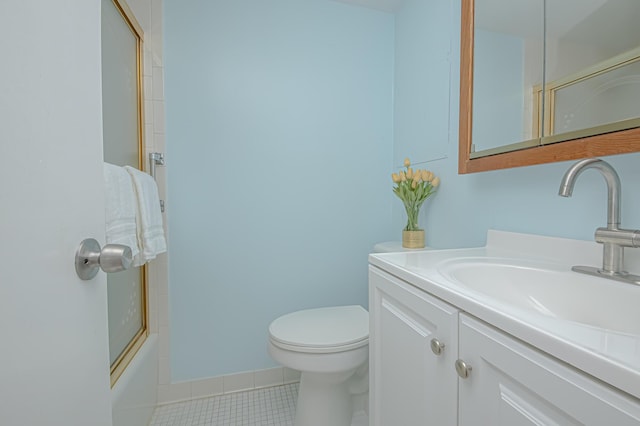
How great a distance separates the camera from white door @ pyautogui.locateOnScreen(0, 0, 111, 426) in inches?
11.5

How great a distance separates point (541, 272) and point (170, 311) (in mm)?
1526

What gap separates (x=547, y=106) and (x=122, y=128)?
4.98ft

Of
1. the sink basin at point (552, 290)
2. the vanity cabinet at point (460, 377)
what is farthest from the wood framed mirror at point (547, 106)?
the vanity cabinet at point (460, 377)

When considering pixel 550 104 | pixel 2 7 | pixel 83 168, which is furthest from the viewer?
pixel 550 104

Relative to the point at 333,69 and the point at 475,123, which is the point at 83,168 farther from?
the point at 333,69

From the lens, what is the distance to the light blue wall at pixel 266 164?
1.44 m

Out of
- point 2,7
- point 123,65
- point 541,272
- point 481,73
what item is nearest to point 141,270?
point 123,65

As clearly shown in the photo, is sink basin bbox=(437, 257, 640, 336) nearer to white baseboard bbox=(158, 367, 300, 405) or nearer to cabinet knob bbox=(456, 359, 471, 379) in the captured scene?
cabinet knob bbox=(456, 359, 471, 379)

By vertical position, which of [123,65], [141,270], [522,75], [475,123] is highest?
[123,65]

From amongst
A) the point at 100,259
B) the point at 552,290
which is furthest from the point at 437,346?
the point at 100,259

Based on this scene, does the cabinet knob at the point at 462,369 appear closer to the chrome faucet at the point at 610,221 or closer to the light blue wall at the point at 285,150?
the chrome faucet at the point at 610,221

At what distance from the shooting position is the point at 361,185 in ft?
5.51

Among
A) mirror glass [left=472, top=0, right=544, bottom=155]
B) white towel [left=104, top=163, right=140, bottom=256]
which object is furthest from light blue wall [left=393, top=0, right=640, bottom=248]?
white towel [left=104, top=163, right=140, bottom=256]

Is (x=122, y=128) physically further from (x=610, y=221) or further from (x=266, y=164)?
(x=610, y=221)
